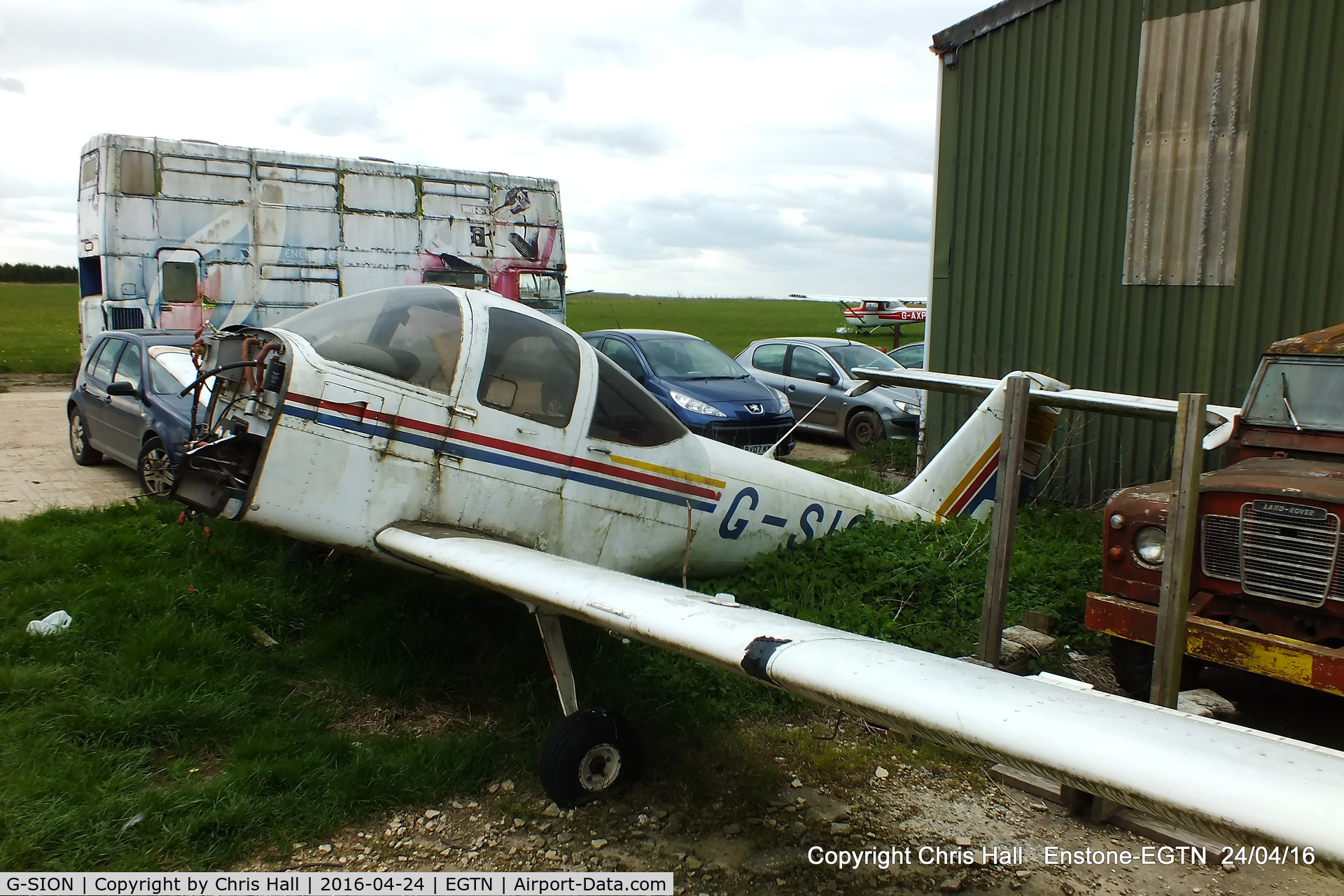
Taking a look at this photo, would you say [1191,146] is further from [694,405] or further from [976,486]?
[694,405]

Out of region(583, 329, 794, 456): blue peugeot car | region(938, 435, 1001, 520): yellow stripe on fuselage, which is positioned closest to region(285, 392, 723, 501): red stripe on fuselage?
region(938, 435, 1001, 520): yellow stripe on fuselage

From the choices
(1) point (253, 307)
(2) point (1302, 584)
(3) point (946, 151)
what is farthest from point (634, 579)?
(1) point (253, 307)

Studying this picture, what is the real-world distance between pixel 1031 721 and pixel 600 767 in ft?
6.77

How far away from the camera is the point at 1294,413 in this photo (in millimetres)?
5059

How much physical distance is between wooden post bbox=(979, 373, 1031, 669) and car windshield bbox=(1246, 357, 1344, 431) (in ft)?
6.03

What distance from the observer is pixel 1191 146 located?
7.98 m

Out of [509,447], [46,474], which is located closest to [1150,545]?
[509,447]

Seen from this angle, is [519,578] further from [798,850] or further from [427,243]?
[427,243]

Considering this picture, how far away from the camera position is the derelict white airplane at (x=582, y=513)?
212 centimetres

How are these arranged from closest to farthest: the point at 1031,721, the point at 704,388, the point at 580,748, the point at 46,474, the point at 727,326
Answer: the point at 1031,721
the point at 580,748
the point at 46,474
the point at 704,388
the point at 727,326

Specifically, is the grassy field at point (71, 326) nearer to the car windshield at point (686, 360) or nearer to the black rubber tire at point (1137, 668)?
the car windshield at point (686, 360)

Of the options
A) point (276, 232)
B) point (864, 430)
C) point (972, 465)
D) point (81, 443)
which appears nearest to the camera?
point (972, 465)

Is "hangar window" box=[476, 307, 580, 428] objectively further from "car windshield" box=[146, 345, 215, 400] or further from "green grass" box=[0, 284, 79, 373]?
"green grass" box=[0, 284, 79, 373]

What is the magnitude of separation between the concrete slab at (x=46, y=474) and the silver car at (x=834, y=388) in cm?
808
